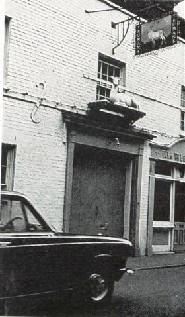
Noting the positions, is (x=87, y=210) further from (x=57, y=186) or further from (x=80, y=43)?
(x=80, y=43)

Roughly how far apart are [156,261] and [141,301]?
190 inches

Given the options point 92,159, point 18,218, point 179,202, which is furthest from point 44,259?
point 179,202

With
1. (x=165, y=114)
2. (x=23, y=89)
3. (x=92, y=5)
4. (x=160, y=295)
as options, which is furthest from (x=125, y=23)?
(x=160, y=295)

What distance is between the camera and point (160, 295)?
7008mm

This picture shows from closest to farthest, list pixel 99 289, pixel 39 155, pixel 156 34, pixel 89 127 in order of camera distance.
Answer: pixel 99 289, pixel 39 155, pixel 156 34, pixel 89 127

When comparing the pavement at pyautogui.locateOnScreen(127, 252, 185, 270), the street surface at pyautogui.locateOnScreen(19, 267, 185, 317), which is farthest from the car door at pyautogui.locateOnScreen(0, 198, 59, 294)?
the pavement at pyautogui.locateOnScreen(127, 252, 185, 270)

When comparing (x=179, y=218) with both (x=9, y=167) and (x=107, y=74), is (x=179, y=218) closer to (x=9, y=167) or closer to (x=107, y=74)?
(x=107, y=74)

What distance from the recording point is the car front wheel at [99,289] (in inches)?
233

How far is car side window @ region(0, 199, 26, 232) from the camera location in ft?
16.4

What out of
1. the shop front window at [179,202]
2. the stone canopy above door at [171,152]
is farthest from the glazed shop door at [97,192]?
the shop front window at [179,202]

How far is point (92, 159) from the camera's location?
11.2 metres

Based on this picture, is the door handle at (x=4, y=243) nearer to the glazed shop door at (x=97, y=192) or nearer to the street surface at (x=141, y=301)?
the street surface at (x=141, y=301)

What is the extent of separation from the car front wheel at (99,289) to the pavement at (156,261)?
3584 millimetres

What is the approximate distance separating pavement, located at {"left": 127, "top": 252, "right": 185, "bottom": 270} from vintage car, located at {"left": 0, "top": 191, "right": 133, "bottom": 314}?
382 cm
